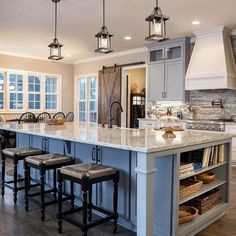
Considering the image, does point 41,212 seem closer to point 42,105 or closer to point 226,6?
point 226,6

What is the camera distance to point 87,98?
9445 millimetres

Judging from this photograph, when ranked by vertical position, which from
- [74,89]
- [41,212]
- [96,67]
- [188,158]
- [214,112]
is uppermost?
[96,67]

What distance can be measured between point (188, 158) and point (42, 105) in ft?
22.9

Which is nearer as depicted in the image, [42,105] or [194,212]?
[194,212]

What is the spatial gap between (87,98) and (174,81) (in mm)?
3877

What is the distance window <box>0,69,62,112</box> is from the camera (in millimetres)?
8125

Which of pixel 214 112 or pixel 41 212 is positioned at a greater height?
pixel 214 112

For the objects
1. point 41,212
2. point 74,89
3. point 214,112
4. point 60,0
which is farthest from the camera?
point 74,89

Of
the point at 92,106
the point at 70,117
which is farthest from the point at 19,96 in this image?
the point at 92,106

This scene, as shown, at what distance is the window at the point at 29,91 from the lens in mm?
8125

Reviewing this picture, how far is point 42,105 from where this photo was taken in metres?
8.98

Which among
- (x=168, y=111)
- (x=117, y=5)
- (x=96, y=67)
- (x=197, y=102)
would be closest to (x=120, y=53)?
(x=96, y=67)

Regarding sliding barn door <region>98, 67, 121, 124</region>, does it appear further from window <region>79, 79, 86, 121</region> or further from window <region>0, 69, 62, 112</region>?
window <region>0, 69, 62, 112</region>

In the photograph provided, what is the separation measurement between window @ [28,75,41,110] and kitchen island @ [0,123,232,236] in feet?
19.0
